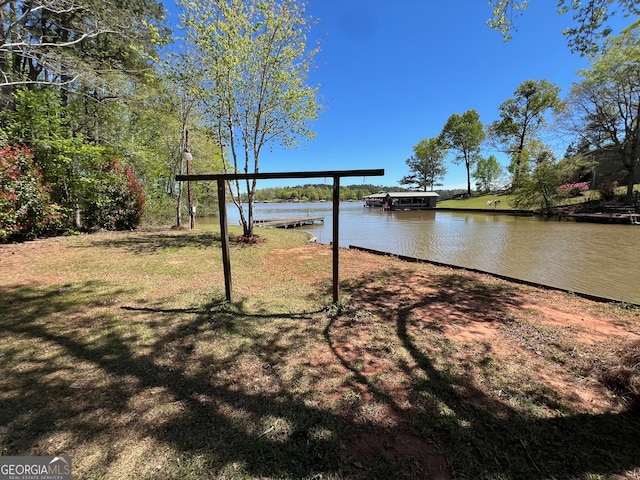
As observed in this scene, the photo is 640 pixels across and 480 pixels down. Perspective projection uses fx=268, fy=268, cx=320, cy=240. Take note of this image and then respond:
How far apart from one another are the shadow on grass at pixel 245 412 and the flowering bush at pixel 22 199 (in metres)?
6.17

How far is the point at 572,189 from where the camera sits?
2525 centimetres

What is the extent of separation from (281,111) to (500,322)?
8.84 m

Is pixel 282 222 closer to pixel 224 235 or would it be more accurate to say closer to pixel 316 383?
pixel 224 235

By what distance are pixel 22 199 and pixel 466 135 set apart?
50.9 metres

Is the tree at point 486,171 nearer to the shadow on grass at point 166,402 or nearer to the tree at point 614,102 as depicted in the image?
the tree at point 614,102

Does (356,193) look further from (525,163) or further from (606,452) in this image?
(606,452)

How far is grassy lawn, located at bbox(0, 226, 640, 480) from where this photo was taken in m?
1.63

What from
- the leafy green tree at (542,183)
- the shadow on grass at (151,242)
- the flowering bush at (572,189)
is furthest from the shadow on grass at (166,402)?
the flowering bush at (572,189)

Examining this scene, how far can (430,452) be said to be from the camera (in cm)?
167

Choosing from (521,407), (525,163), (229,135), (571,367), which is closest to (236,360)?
(521,407)

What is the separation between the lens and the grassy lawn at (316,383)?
1.63 m
